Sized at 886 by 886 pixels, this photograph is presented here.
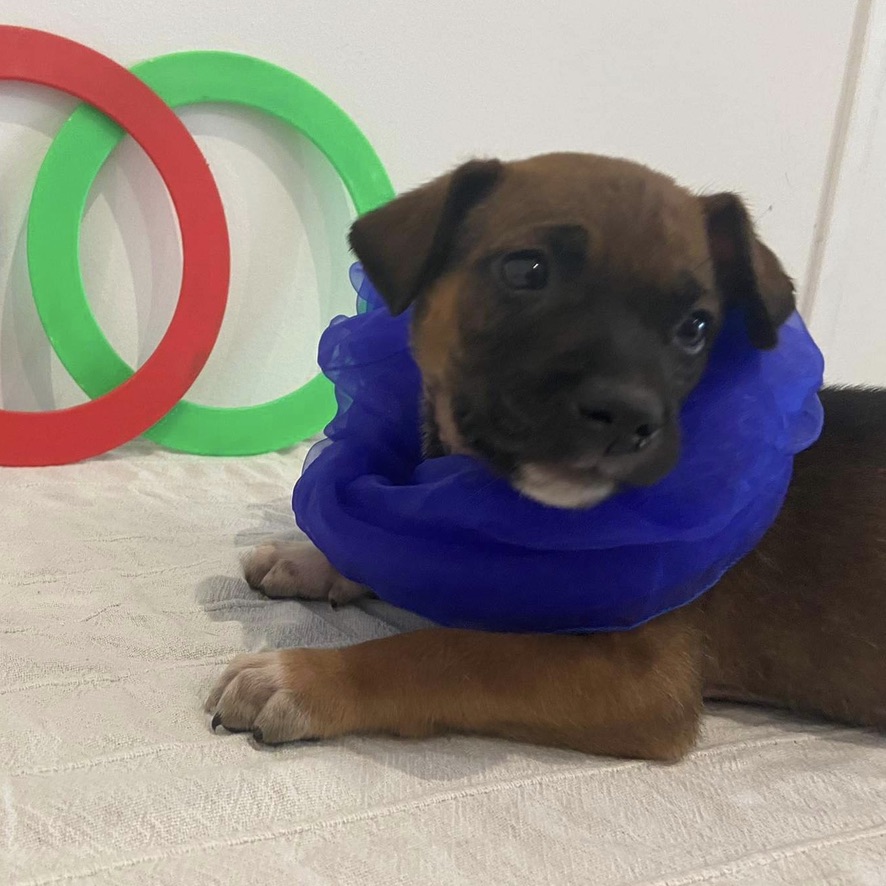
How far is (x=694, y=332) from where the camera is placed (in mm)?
1430

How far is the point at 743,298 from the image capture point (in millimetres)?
1503

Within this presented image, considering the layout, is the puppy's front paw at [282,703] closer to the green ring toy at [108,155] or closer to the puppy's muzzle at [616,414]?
the puppy's muzzle at [616,414]

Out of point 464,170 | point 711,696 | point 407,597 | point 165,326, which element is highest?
point 464,170

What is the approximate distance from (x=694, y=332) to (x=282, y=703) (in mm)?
895

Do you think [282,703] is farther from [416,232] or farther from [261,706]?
[416,232]

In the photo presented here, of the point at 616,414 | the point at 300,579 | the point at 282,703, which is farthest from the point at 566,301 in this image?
the point at 300,579

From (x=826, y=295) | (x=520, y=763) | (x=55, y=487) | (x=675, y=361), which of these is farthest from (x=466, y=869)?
(x=826, y=295)

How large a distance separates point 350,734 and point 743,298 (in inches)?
39.3

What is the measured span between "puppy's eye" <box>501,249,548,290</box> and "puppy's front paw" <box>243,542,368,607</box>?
761 millimetres

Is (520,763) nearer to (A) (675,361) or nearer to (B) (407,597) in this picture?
(B) (407,597)

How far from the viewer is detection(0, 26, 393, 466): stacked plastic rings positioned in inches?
101

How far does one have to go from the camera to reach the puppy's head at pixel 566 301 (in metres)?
1.17

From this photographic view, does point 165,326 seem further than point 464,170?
Yes

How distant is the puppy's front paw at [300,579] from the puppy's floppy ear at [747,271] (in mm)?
940
